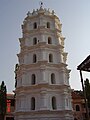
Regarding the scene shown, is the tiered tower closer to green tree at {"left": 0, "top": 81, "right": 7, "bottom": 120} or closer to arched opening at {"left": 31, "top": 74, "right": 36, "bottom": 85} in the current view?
arched opening at {"left": 31, "top": 74, "right": 36, "bottom": 85}

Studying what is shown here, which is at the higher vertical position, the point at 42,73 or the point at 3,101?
the point at 42,73

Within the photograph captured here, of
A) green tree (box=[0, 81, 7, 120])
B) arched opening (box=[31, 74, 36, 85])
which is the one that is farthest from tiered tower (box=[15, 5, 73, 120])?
green tree (box=[0, 81, 7, 120])

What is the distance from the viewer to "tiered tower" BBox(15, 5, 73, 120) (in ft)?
86.7

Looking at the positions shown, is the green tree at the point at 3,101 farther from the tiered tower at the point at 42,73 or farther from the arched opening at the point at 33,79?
the arched opening at the point at 33,79

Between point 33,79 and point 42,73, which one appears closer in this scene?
point 42,73

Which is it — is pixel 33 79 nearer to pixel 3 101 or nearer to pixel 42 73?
pixel 42 73

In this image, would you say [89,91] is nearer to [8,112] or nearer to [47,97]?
[47,97]

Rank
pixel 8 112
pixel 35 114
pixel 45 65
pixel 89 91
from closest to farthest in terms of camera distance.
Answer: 1. pixel 35 114
2. pixel 45 65
3. pixel 89 91
4. pixel 8 112

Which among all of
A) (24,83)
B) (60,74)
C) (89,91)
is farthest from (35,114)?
(89,91)

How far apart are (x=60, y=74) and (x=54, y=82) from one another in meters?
1.56

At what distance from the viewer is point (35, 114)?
26.1 m

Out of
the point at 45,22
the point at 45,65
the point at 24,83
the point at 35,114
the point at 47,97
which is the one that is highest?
the point at 45,22

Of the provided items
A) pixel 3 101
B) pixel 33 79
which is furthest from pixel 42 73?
pixel 3 101

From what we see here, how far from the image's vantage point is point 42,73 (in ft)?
91.0
